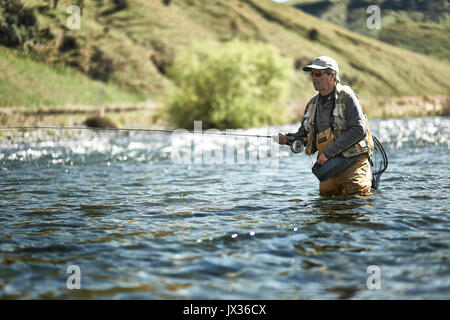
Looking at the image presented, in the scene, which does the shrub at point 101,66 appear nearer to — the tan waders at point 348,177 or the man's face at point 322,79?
the tan waders at point 348,177

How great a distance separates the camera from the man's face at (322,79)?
25.7 feet

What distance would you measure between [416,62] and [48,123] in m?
128

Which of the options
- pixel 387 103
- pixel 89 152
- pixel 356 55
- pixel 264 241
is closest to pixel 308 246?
pixel 264 241

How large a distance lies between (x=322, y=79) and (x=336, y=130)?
86 cm

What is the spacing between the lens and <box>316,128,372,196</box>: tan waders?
823 cm

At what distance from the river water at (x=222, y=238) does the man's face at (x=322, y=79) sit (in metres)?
1.95

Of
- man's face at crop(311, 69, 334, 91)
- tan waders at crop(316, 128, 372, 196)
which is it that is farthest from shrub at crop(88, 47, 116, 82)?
man's face at crop(311, 69, 334, 91)

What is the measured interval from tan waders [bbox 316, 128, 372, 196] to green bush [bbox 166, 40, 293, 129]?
30.8 m

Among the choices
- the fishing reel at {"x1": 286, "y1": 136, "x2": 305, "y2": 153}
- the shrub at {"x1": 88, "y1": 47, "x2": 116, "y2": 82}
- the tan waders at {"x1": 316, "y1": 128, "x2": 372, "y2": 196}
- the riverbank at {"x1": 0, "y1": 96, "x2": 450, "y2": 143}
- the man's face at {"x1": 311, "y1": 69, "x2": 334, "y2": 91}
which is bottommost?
the tan waders at {"x1": 316, "y1": 128, "x2": 372, "y2": 196}

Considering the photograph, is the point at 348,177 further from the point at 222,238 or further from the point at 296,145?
the point at 222,238

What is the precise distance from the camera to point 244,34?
112 meters

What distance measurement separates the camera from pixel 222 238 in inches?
255

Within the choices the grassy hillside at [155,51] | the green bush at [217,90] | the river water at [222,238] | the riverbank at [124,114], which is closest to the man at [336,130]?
the river water at [222,238]

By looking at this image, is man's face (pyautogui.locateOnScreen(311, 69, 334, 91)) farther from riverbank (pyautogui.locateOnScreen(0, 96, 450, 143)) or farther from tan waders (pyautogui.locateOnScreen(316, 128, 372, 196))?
riverbank (pyautogui.locateOnScreen(0, 96, 450, 143))
